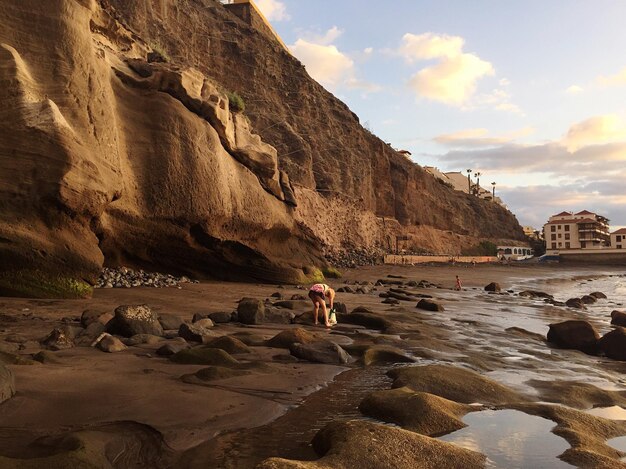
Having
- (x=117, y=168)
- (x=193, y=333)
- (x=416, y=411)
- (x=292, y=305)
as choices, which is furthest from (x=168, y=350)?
(x=117, y=168)

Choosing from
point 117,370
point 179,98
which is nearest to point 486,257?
Answer: point 179,98

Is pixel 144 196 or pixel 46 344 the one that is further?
pixel 144 196

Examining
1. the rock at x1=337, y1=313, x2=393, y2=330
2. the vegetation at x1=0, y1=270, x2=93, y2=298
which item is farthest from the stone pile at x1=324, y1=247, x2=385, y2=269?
the vegetation at x1=0, y1=270, x2=93, y2=298

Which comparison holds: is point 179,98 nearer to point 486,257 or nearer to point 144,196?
point 144,196

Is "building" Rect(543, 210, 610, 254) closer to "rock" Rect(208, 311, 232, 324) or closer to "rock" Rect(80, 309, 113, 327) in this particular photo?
"rock" Rect(208, 311, 232, 324)

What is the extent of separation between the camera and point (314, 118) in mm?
46594

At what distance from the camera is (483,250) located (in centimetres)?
6656

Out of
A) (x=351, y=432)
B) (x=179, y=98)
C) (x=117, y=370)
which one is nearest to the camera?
(x=351, y=432)

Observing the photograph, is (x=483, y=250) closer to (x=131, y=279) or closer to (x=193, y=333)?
(x=131, y=279)

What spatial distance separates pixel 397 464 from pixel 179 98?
52.5 feet

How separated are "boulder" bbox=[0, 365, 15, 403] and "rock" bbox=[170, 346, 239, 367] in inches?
71.8

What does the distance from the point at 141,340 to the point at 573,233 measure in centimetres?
9988

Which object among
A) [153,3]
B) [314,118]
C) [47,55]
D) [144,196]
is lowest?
[144,196]

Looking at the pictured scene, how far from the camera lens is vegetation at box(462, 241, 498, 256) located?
64256 mm
